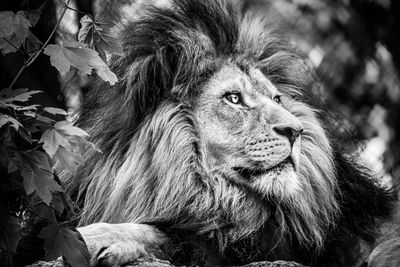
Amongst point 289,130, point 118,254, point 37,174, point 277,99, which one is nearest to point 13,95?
point 37,174

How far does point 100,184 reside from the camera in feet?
9.93

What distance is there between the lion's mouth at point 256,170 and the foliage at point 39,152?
2.24ft

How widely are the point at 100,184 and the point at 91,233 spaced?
581mm

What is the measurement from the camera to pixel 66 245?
2.21 meters

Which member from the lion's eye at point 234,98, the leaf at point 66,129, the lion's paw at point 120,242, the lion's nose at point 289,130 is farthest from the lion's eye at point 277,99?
the leaf at point 66,129

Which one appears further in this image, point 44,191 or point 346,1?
point 346,1

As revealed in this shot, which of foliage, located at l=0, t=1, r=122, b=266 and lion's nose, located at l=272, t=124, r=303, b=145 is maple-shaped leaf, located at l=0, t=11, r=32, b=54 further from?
lion's nose, located at l=272, t=124, r=303, b=145

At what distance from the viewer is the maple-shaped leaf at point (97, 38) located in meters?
2.45

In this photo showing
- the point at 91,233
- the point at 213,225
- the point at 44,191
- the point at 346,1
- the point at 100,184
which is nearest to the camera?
the point at 44,191

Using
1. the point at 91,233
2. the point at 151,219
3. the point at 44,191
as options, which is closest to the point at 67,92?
the point at 151,219

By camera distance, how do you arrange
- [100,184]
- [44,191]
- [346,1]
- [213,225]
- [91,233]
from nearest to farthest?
[44,191] → [91,233] → [213,225] → [100,184] → [346,1]

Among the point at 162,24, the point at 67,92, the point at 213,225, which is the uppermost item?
the point at 162,24

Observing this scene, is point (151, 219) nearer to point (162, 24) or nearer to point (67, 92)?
point (162, 24)

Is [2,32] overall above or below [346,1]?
below
